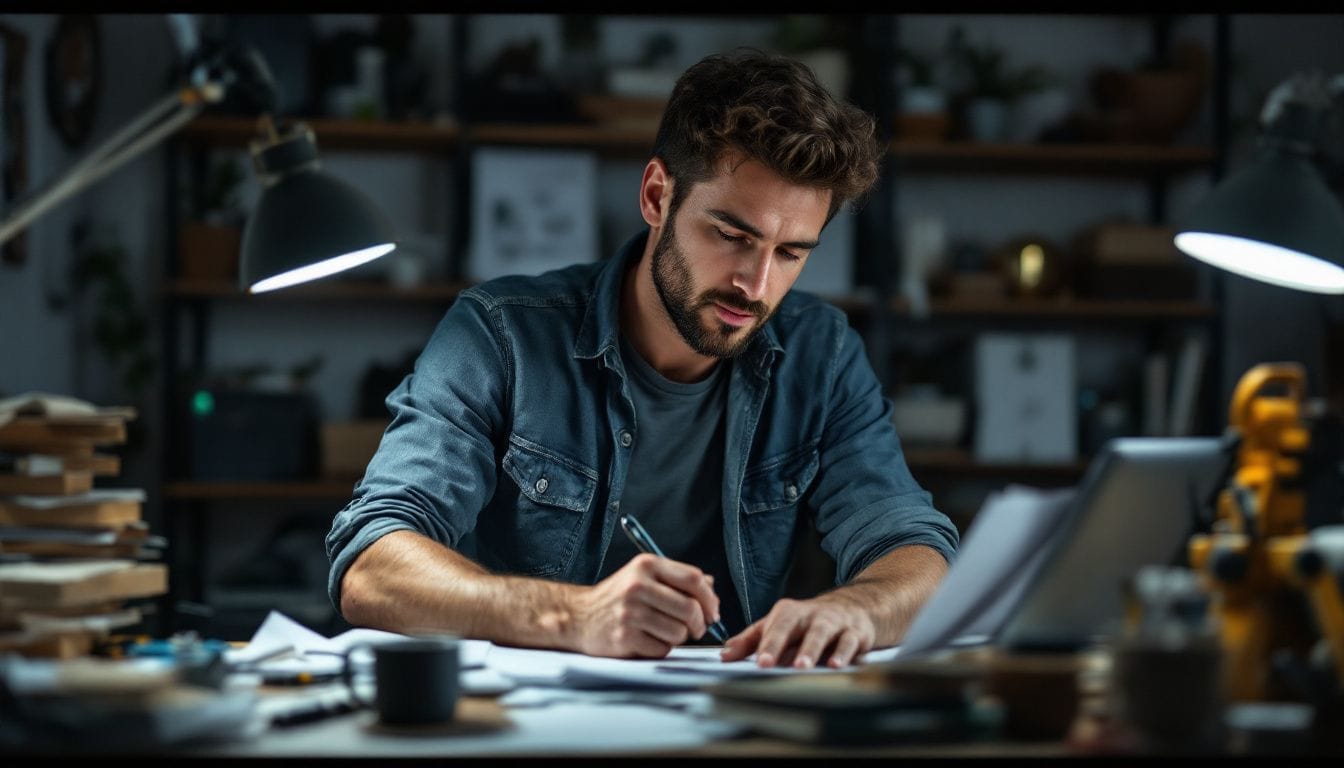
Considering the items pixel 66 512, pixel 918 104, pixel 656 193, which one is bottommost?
pixel 66 512

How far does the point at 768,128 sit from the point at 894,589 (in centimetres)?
61

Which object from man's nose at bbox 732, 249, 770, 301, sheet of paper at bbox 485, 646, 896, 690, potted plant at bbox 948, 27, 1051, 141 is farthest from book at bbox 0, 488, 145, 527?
potted plant at bbox 948, 27, 1051, 141

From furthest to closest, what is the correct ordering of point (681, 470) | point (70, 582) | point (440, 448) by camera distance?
point (681, 470), point (440, 448), point (70, 582)

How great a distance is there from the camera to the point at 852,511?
1.78 m

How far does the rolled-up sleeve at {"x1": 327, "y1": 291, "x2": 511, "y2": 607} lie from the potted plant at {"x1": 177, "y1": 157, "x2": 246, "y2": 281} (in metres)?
1.90

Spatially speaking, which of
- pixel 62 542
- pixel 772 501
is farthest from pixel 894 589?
pixel 62 542

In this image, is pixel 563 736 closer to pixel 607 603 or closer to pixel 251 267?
pixel 607 603

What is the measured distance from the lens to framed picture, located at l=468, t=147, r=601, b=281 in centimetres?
358

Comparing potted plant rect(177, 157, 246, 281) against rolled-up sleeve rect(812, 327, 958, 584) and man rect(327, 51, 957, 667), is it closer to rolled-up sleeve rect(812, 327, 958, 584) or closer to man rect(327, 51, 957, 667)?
man rect(327, 51, 957, 667)

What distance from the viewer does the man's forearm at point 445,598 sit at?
1.32 meters

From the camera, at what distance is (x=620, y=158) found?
3.78 m

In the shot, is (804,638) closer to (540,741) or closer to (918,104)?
(540,741)

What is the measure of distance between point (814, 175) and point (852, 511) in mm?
439

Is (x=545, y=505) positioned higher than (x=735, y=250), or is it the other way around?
(x=735, y=250)
